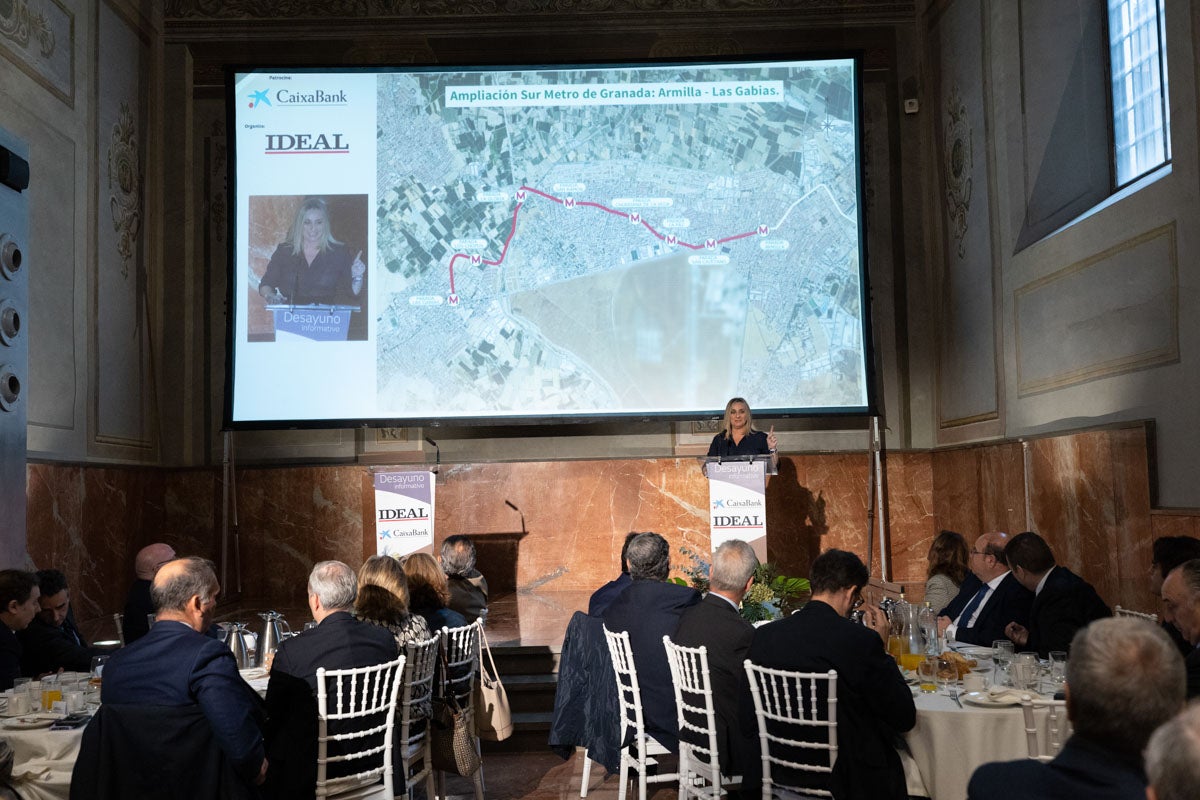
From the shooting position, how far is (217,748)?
303 cm

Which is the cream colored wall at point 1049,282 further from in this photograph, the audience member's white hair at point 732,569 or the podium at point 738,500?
the audience member's white hair at point 732,569

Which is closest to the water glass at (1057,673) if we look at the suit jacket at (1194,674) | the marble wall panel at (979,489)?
the suit jacket at (1194,674)

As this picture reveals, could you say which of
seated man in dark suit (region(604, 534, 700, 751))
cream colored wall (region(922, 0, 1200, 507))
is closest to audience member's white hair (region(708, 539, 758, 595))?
seated man in dark suit (region(604, 534, 700, 751))

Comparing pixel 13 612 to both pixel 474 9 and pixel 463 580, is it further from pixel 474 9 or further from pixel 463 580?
pixel 474 9

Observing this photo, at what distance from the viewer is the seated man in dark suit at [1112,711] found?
5.45 feet

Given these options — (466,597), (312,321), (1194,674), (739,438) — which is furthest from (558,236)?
(1194,674)

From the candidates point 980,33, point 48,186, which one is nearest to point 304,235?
point 48,186

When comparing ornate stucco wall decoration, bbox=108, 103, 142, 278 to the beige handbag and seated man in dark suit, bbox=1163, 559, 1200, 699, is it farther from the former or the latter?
seated man in dark suit, bbox=1163, 559, 1200, 699

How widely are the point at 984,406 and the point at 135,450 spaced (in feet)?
22.8

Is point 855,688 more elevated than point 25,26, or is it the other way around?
point 25,26

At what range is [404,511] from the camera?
24.1 ft

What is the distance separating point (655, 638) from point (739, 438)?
11.3ft

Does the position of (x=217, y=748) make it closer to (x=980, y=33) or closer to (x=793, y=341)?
(x=793, y=341)

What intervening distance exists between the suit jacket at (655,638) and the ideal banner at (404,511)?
10.5ft
